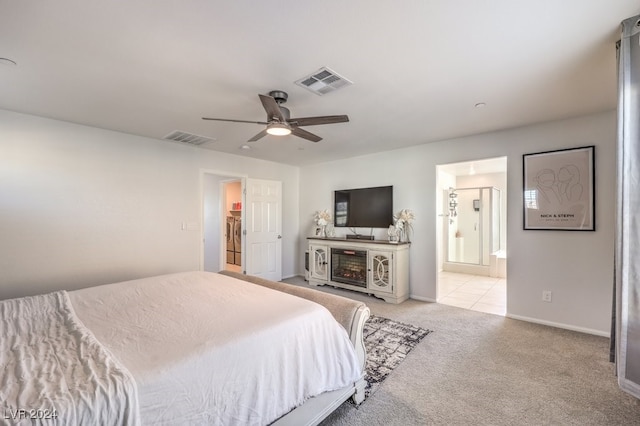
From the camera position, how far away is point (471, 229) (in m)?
6.53

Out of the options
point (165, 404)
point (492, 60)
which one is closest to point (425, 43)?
point (492, 60)

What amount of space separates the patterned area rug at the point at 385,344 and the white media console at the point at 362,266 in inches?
31.7

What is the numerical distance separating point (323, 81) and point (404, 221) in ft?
9.20

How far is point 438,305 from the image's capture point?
4.05m

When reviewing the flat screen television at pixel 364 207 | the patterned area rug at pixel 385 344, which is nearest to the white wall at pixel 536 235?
the flat screen television at pixel 364 207

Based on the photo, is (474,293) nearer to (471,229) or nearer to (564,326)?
(564,326)

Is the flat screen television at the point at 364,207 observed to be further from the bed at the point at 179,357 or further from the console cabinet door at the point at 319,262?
the bed at the point at 179,357

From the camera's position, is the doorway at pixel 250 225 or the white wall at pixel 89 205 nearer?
the white wall at pixel 89 205

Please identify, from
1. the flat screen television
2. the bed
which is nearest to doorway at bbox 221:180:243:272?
the flat screen television

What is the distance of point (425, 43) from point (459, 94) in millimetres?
935

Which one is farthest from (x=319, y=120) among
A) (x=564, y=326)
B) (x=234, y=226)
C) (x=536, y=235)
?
(x=234, y=226)

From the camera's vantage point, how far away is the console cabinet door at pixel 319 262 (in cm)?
508

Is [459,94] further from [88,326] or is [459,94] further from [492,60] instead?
[88,326]

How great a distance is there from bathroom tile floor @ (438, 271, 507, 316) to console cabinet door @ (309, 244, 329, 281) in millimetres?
1934
